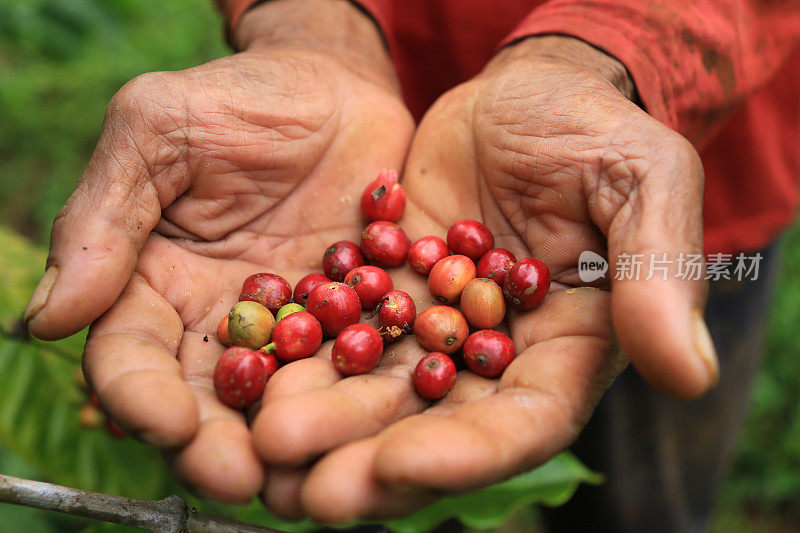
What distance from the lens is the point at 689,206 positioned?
7.55 feet

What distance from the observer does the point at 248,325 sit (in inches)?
113

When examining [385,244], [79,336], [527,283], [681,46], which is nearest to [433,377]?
[527,283]

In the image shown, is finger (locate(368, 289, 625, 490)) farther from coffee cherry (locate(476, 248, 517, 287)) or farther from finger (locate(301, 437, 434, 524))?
coffee cherry (locate(476, 248, 517, 287))

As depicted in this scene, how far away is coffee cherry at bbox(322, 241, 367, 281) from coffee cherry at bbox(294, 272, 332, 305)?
0.07m

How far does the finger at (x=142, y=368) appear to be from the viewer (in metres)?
2.11

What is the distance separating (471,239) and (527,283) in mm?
531

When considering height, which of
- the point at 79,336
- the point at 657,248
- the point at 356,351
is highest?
the point at 657,248

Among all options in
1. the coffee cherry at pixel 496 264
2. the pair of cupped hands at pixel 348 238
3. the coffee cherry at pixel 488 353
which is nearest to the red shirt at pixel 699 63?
the pair of cupped hands at pixel 348 238

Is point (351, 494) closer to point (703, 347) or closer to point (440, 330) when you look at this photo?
point (440, 330)

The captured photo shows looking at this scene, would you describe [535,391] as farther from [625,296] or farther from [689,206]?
[689,206]

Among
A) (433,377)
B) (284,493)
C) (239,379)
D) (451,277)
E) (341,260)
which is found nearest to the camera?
(284,493)

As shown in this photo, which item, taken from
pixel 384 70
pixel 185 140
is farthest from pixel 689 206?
pixel 384 70

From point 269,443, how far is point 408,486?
49 centimetres

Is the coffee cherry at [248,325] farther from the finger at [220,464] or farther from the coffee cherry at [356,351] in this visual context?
the finger at [220,464]
